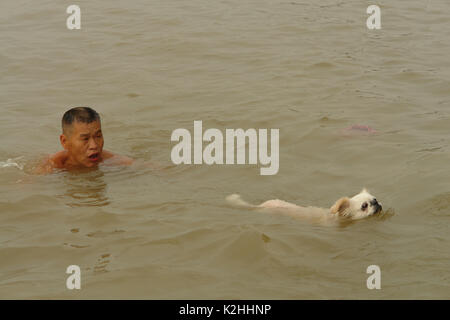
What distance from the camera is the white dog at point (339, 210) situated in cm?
651

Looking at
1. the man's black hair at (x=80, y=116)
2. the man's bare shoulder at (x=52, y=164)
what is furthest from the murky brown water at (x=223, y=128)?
the man's black hair at (x=80, y=116)

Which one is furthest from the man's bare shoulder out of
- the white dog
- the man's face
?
the white dog

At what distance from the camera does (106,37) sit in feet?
45.9

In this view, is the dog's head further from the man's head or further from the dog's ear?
the man's head

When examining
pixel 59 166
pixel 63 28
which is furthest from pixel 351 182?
pixel 63 28

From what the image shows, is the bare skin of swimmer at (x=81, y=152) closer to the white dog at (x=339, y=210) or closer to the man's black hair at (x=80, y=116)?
the man's black hair at (x=80, y=116)

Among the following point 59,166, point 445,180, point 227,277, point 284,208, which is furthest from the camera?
point 59,166

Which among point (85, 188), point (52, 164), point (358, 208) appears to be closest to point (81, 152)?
point (52, 164)

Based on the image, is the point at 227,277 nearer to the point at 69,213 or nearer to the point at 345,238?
the point at 345,238

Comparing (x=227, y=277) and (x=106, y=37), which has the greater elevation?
(x=106, y=37)

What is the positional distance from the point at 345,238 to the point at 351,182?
5.10 ft

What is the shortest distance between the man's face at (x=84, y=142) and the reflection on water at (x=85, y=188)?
0.16 metres

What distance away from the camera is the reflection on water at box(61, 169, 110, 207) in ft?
23.8

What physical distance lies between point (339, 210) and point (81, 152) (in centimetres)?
310
